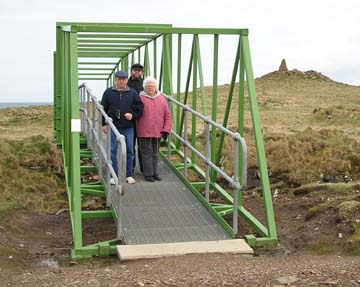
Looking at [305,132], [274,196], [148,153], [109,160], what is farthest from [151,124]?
[305,132]

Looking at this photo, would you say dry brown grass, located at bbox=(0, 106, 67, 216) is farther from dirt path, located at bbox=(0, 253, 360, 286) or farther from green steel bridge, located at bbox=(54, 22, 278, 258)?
dirt path, located at bbox=(0, 253, 360, 286)

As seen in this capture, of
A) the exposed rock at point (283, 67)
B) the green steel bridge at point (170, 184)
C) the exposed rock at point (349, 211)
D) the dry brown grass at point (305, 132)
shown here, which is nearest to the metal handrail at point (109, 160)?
the green steel bridge at point (170, 184)

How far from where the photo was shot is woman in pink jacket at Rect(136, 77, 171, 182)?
355 inches

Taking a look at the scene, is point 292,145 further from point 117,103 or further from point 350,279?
point 350,279

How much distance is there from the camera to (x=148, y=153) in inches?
365

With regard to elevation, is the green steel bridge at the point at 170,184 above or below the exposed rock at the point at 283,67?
below

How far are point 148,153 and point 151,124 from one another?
43cm

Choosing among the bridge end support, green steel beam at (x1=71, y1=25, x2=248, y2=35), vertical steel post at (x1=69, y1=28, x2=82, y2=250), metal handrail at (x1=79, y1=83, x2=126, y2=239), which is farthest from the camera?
green steel beam at (x1=71, y1=25, x2=248, y2=35)

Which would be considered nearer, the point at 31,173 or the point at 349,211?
the point at 349,211

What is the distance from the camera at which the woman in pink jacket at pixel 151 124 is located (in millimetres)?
9023

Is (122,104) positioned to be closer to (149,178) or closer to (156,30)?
(156,30)

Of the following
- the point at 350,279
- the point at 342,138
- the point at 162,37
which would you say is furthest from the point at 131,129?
the point at 342,138

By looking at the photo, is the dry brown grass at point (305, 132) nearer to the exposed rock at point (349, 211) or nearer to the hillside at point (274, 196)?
the hillside at point (274, 196)

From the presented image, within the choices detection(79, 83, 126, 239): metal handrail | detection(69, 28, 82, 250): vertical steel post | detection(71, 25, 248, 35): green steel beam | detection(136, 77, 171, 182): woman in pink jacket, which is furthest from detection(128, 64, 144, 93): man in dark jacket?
detection(69, 28, 82, 250): vertical steel post
